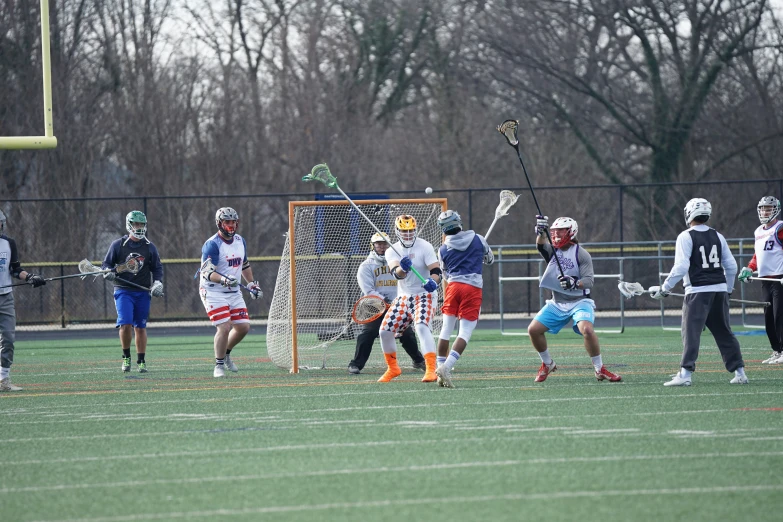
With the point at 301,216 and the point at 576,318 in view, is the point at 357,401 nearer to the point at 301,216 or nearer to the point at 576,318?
the point at 576,318

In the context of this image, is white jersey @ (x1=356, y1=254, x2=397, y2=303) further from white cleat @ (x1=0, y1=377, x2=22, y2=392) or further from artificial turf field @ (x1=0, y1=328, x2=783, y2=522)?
white cleat @ (x1=0, y1=377, x2=22, y2=392)

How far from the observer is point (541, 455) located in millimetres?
7270

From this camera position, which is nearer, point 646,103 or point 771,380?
point 771,380

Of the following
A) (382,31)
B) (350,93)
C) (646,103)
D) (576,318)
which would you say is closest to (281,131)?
(350,93)

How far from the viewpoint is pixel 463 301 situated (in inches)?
468

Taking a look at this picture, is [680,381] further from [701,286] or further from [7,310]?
[7,310]

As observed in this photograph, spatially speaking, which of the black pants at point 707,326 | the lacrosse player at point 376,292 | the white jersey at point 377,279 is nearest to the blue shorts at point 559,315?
the black pants at point 707,326

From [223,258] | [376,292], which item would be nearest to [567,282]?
[376,292]

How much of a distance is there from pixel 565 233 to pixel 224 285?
441 cm

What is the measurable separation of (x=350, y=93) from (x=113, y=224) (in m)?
9.96

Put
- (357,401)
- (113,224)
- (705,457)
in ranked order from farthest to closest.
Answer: (113,224) < (357,401) < (705,457)

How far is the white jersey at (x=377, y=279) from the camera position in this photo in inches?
548

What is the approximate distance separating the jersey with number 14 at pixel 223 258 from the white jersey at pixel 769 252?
6580mm

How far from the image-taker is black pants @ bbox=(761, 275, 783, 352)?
14.0m
